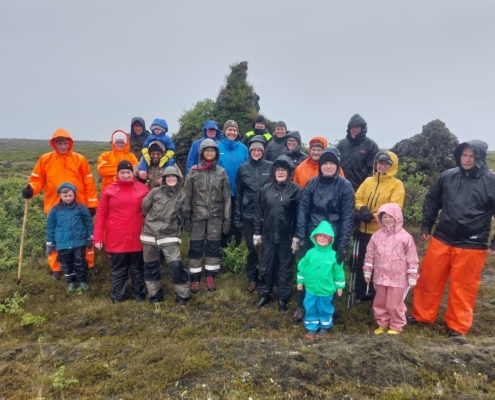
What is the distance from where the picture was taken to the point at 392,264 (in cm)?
490

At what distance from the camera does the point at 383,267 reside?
496cm

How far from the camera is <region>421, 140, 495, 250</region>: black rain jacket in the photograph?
15.3 ft

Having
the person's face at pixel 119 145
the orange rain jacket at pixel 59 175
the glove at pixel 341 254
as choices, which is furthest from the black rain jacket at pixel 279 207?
the orange rain jacket at pixel 59 175

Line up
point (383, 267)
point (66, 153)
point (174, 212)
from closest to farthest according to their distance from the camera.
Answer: point (383, 267), point (174, 212), point (66, 153)

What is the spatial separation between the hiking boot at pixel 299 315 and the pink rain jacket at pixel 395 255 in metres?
1.37

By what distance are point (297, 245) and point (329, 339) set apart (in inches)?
59.1

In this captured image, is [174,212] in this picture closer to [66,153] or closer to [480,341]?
[66,153]

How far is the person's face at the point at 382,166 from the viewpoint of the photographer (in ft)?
17.5

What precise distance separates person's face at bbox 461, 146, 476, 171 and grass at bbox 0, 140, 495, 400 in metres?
2.53

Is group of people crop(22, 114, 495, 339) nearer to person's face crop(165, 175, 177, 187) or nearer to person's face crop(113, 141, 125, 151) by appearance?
person's face crop(113, 141, 125, 151)

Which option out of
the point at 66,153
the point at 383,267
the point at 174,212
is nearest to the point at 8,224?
the point at 66,153

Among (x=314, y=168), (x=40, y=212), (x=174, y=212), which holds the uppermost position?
(x=314, y=168)

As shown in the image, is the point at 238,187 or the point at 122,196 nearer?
the point at 122,196

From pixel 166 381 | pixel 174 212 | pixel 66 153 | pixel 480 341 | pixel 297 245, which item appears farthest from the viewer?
pixel 66 153
